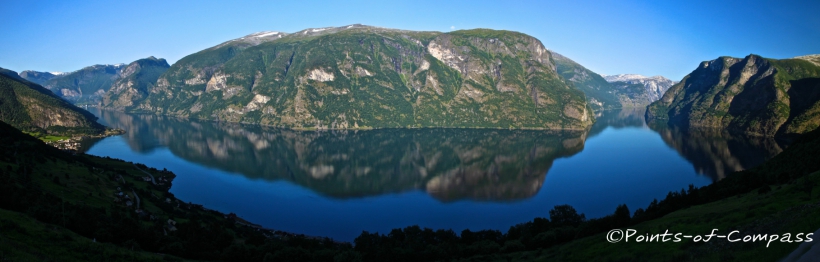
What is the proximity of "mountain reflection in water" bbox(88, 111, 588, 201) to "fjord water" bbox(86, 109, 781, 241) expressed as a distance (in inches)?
15.5

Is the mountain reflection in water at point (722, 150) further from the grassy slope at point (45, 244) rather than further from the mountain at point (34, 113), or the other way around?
the mountain at point (34, 113)

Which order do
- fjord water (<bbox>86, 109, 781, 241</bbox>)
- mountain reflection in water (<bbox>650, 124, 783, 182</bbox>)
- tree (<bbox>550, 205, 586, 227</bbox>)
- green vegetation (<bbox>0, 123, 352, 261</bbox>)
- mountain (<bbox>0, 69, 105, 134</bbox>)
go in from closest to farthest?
green vegetation (<bbox>0, 123, 352, 261</bbox>), tree (<bbox>550, 205, 586, 227</bbox>), fjord water (<bbox>86, 109, 781, 241</bbox>), mountain reflection in water (<bbox>650, 124, 783, 182</bbox>), mountain (<bbox>0, 69, 105, 134</bbox>)

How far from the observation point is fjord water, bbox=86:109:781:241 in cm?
8206

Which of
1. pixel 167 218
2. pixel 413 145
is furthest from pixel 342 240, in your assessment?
pixel 413 145

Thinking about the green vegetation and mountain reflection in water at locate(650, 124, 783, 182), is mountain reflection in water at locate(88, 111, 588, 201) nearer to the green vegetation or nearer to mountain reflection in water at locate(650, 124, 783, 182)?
the green vegetation

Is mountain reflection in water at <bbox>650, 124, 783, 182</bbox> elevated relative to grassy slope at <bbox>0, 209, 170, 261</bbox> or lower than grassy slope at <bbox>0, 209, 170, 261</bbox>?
lower

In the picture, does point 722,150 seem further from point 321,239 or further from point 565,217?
point 321,239

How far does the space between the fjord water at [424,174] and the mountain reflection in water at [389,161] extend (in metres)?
0.39

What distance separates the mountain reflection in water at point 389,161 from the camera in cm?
10412

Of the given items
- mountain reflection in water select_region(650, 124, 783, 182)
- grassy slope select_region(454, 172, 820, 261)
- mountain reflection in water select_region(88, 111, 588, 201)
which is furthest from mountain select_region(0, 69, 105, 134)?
mountain reflection in water select_region(650, 124, 783, 182)

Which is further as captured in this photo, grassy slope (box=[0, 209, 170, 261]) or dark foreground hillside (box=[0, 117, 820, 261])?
dark foreground hillside (box=[0, 117, 820, 261])

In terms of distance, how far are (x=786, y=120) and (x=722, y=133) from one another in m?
22.9

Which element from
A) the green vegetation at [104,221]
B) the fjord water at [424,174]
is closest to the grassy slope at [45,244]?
the green vegetation at [104,221]

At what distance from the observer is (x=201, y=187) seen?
10344cm
